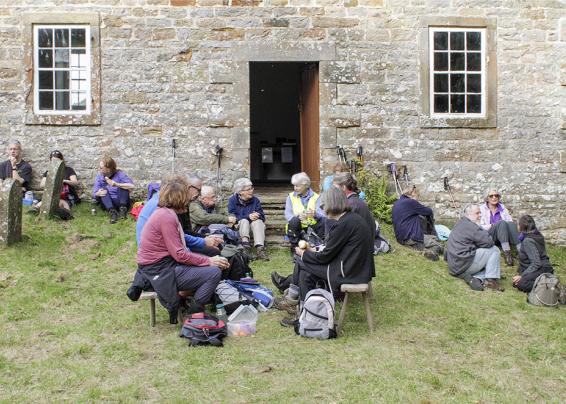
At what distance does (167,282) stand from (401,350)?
6.93 ft

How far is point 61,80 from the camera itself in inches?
426

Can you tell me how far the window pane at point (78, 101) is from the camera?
35.5 feet

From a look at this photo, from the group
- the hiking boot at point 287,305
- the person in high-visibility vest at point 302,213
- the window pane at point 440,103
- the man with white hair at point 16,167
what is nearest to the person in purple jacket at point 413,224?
the person in high-visibility vest at point 302,213

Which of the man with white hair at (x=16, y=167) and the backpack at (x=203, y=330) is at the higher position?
the man with white hair at (x=16, y=167)

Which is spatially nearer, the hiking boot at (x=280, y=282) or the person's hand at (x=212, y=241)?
the person's hand at (x=212, y=241)

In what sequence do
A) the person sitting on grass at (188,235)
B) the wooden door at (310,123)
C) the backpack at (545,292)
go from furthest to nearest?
the wooden door at (310,123) → the backpack at (545,292) → the person sitting on grass at (188,235)

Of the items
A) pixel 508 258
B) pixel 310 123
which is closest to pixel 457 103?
pixel 310 123

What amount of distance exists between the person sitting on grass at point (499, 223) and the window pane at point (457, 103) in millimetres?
1572

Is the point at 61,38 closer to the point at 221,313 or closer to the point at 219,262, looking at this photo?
the point at 219,262

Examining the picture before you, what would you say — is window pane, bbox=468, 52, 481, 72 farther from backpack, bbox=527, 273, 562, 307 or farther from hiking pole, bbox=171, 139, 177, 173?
hiking pole, bbox=171, 139, 177, 173

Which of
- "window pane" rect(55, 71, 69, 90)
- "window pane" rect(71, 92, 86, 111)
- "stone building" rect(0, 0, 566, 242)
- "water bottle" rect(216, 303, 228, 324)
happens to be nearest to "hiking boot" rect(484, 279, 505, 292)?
"stone building" rect(0, 0, 566, 242)

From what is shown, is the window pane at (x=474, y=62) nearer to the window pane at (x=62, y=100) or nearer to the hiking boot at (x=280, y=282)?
the hiking boot at (x=280, y=282)

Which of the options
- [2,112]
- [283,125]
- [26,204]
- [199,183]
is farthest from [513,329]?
[283,125]

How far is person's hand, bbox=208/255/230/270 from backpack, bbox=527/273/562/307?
12.0ft
